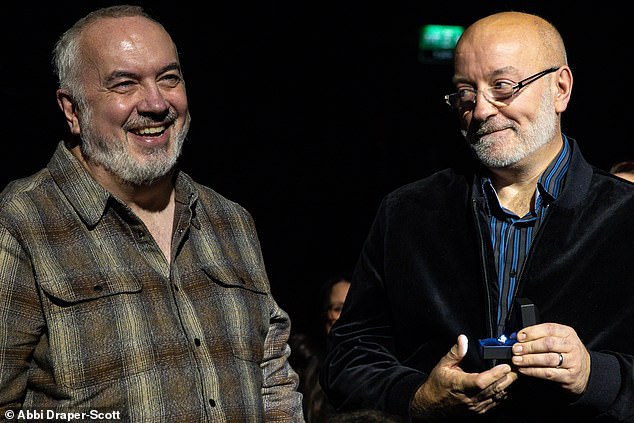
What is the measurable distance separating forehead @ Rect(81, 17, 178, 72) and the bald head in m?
0.85

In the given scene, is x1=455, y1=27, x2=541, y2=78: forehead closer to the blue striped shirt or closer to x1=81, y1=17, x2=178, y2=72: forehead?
the blue striped shirt

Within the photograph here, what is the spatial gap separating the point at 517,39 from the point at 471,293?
2.30ft

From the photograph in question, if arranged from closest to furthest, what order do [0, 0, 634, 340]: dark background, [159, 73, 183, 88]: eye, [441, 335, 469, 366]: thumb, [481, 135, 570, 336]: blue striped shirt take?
[441, 335, 469, 366]: thumb → [481, 135, 570, 336]: blue striped shirt → [159, 73, 183, 88]: eye → [0, 0, 634, 340]: dark background

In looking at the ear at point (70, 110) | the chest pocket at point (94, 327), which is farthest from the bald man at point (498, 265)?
the ear at point (70, 110)

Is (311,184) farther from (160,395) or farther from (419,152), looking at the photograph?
(160,395)

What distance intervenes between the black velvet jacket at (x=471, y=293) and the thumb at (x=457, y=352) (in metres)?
0.16

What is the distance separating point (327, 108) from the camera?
23.4 feet

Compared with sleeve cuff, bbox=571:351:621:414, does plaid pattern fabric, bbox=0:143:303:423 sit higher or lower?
higher

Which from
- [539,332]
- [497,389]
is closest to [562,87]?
[539,332]

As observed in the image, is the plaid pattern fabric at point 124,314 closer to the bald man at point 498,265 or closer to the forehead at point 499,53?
the bald man at point 498,265

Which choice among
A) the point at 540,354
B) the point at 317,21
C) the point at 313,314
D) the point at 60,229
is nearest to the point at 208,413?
the point at 60,229

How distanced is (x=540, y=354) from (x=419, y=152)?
16.7 feet

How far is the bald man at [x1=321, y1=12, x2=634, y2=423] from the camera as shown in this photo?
2.59m

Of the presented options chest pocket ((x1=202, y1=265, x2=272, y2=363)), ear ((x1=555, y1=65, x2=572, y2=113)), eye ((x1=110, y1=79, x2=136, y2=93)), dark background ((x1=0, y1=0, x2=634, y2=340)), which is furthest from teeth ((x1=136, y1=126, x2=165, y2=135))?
dark background ((x1=0, y1=0, x2=634, y2=340))
